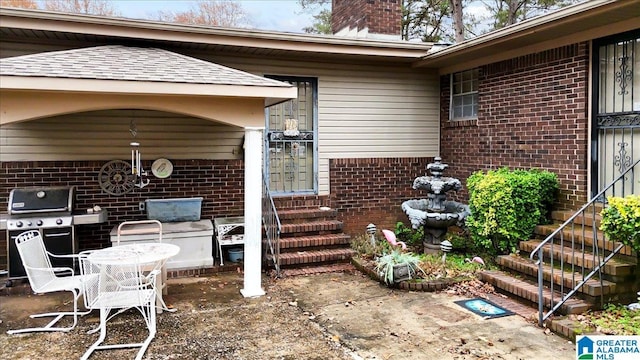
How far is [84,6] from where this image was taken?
18078mm

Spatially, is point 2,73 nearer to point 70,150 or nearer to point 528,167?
point 70,150

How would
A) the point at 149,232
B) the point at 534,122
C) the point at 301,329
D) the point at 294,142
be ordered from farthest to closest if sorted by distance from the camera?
the point at 294,142, the point at 534,122, the point at 149,232, the point at 301,329

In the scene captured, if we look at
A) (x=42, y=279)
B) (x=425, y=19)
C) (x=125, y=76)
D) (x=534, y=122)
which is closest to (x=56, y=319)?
(x=42, y=279)

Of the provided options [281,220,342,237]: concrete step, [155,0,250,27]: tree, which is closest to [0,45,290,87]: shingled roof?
[281,220,342,237]: concrete step

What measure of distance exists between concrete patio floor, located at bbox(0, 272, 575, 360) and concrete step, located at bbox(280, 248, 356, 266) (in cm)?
75

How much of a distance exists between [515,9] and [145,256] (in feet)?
53.0

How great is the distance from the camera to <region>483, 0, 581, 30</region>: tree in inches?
608

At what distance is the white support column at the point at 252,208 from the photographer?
5.69 m

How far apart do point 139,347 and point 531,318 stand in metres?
3.93

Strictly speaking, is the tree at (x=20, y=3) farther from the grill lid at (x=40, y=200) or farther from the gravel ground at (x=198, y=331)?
the gravel ground at (x=198, y=331)

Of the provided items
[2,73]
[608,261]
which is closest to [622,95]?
[608,261]

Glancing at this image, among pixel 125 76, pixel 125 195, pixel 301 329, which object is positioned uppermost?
pixel 125 76

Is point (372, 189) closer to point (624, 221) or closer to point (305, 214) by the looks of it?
point (305, 214)

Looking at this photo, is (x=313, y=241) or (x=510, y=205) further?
(x=313, y=241)
